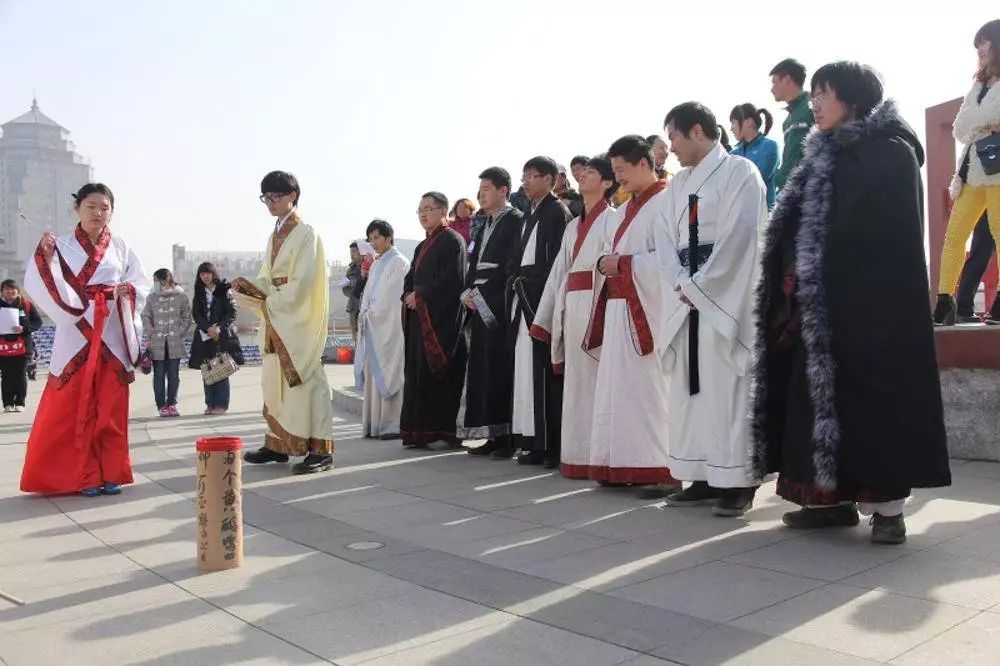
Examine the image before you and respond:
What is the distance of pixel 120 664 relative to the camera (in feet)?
8.88

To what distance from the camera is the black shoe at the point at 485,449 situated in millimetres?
7059

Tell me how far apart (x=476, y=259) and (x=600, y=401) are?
7.41 feet

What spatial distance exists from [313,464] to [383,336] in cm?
225

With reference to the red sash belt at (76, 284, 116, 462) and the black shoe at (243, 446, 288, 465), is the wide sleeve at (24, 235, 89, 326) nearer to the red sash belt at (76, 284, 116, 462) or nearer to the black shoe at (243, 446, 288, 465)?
the red sash belt at (76, 284, 116, 462)

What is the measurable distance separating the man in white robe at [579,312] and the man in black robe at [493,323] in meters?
1.05

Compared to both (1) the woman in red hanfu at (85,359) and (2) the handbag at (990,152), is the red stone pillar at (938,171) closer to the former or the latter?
(2) the handbag at (990,152)

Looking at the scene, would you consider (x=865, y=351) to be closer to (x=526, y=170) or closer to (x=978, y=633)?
(x=978, y=633)

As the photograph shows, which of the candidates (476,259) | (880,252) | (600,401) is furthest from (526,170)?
(880,252)

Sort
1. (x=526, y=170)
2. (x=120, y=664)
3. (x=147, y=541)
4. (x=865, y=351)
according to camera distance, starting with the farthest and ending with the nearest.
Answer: (x=526, y=170)
(x=147, y=541)
(x=865, y=351)
(x=120, y=664)

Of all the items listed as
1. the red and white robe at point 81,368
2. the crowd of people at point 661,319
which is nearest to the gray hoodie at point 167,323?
the crowd of people at point 661,319

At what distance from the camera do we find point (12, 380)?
11.6 m

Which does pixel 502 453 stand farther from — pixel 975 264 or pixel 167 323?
pixel 167 323

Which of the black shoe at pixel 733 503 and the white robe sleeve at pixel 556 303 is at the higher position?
the white robe sleeve at pixel 556 303

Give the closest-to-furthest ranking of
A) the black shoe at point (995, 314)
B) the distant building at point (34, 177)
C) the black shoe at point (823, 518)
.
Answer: the black shoe at point (823, 518), the black shoe at point (995, 314), the distant building at point (34, 177)
